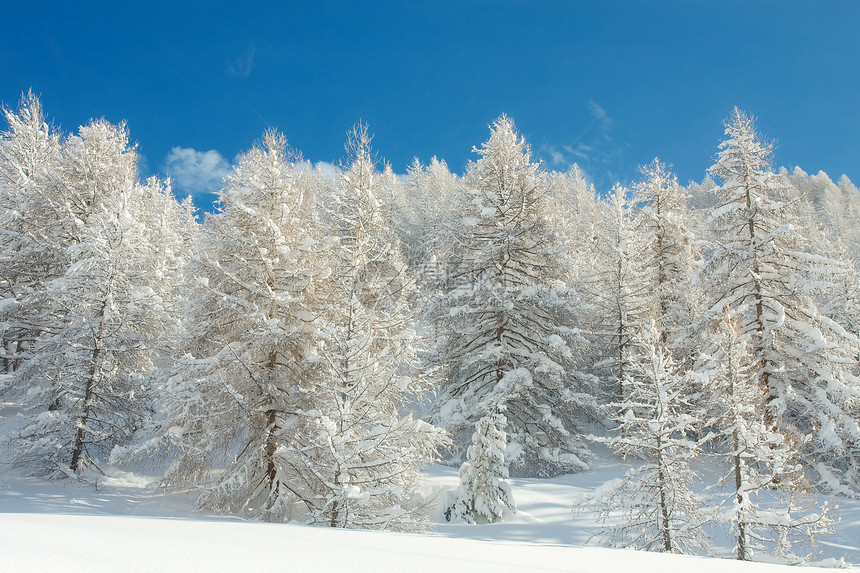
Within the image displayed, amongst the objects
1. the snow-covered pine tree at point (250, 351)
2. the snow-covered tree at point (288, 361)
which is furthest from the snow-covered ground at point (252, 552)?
the snow-covered pine tree at point (250, 351)

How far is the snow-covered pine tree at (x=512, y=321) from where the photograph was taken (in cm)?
1623

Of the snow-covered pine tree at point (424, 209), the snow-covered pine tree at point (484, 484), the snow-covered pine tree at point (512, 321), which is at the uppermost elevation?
the snow-covered pine tree at point (424, 209)

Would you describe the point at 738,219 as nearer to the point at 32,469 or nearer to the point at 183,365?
the point at 183,365

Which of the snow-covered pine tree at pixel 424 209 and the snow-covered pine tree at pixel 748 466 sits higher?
the snow-covered pine tree at pixel 424 209

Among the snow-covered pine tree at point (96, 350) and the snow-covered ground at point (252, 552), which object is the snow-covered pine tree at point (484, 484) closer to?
the snow-covered ground at point (252, 552)

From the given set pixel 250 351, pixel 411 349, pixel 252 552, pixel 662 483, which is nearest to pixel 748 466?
pixel 662 483

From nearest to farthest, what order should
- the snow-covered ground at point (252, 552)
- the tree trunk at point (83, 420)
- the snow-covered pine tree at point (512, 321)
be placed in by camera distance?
1. the snow-covered ground at point (252, 552)
2. the tree trunk at point (83, 420)
3. the snow-covered pine tree at point (512, 321)

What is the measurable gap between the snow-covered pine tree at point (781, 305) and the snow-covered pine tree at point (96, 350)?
748 inches

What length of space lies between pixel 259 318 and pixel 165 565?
7798 millimetres

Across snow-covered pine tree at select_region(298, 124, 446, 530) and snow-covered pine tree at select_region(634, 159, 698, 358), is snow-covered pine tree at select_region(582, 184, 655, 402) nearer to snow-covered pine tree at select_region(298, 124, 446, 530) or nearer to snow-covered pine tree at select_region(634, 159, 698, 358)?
snow-covered pine tree at select_region(634, 159, 698, 358)

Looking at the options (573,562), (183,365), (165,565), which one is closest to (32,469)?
(183,365)

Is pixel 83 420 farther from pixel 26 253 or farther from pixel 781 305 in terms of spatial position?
pixel 781 305

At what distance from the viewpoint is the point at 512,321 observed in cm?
1720

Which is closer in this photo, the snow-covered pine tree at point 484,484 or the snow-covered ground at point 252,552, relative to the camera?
the snow-covered ground at point 252,552
